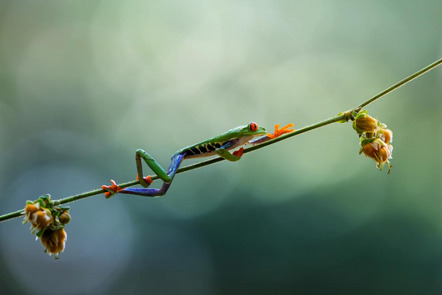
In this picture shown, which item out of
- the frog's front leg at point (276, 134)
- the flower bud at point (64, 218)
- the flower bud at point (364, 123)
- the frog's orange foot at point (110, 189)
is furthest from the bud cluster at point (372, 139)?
the flower bud at point (64, 218)

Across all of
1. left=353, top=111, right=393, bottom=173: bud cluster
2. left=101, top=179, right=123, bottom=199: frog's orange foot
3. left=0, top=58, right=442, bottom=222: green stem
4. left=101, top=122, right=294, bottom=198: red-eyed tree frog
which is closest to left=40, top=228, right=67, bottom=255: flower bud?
left=0, top=58, right=442, bottom=222: green stem

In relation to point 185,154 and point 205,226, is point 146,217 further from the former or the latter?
point 185,154

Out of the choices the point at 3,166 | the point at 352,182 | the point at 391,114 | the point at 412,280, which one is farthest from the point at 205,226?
the point at 3,166

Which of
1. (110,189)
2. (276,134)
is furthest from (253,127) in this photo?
(110,189)

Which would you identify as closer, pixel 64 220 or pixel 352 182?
pixel 64 220

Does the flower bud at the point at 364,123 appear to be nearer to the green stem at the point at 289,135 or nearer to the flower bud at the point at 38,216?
the green stem at the point at 289,135

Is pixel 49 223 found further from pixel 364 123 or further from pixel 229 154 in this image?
pixel 364 123
